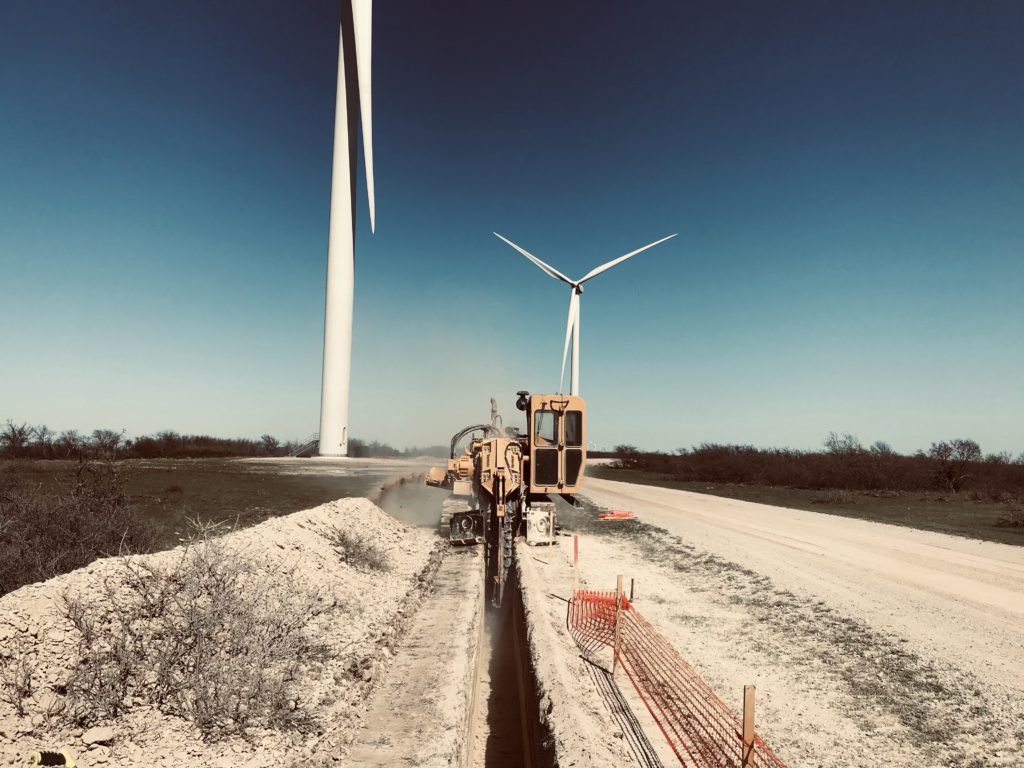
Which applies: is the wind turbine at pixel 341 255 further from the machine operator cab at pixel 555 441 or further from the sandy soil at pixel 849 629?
the sandy soil at pixel 849 629

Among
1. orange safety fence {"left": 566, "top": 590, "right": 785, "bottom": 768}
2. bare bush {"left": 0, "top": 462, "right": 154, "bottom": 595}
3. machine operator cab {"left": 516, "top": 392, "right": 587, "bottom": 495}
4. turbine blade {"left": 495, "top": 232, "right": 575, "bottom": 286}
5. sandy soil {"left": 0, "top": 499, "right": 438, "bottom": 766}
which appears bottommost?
orange safety fence {"left": 566, "top": 590, "right": 785, "bottom": 768}

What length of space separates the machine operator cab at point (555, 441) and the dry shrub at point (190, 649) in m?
9.20

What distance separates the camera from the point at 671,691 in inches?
339

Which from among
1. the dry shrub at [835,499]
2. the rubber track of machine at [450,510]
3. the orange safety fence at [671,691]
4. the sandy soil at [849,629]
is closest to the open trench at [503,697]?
the orange safety fence at [671,691]

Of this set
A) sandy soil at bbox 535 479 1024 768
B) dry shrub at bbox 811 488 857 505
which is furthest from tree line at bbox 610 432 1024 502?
sandy soil at bbox 535 479 1024 768

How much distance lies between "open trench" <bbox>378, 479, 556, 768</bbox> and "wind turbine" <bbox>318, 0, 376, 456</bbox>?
22697 mm

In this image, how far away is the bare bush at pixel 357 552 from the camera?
576 inches

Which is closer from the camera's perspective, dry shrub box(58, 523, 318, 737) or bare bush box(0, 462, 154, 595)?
dry shrub box(58, 523, 318, 737)

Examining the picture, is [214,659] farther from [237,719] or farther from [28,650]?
[28,650]

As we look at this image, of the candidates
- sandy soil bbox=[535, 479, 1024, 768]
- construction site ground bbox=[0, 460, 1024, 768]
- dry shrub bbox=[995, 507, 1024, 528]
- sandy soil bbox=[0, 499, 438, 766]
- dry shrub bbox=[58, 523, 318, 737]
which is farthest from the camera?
dry shrub bbox=[995, 507, 1024, 528]

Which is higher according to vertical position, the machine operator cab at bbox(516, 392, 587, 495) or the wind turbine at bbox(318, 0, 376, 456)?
the wind turbine at bbox(318, 0, 376, 456)

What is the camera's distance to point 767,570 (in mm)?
16391

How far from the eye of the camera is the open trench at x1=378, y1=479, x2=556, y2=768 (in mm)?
7695

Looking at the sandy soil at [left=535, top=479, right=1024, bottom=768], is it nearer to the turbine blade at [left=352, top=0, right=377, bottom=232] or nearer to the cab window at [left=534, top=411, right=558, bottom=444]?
the cab window at [left=534, top=411, right=558, bottom=444]
